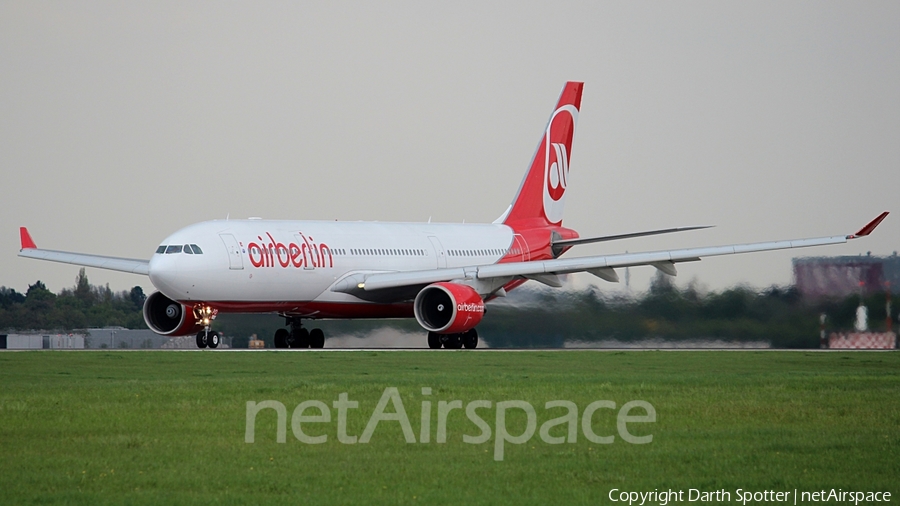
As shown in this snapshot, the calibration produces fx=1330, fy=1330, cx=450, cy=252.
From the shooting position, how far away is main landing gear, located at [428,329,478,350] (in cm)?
3412

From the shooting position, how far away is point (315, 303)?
3384 centimetres

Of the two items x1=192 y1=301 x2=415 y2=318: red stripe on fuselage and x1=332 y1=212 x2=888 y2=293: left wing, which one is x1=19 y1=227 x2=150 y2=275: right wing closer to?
x1=192 y1=301 x2=415 y2=318: red stripe on fuselage

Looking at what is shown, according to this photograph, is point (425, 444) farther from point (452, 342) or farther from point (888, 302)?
point (888, 302)

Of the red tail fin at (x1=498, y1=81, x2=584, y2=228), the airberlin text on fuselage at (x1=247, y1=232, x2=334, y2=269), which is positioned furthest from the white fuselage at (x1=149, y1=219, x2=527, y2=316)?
the red tail fin at (x1=498, y1=81, x2=584, y2=228)

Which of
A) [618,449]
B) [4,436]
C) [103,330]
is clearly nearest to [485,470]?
[618,449]

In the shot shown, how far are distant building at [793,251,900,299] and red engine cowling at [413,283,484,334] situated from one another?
8.05m

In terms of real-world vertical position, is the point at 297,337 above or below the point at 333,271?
below

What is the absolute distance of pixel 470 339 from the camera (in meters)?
34.7

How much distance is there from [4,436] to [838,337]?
23765mm

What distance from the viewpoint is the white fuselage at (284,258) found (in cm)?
3078

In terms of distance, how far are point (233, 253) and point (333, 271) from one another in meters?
3.39

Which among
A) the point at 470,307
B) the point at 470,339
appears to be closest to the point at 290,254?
the point at 470,307

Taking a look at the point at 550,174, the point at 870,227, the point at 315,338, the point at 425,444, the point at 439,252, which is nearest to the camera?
the point at 425,444

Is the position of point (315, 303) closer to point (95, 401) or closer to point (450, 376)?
point (450, 376)
